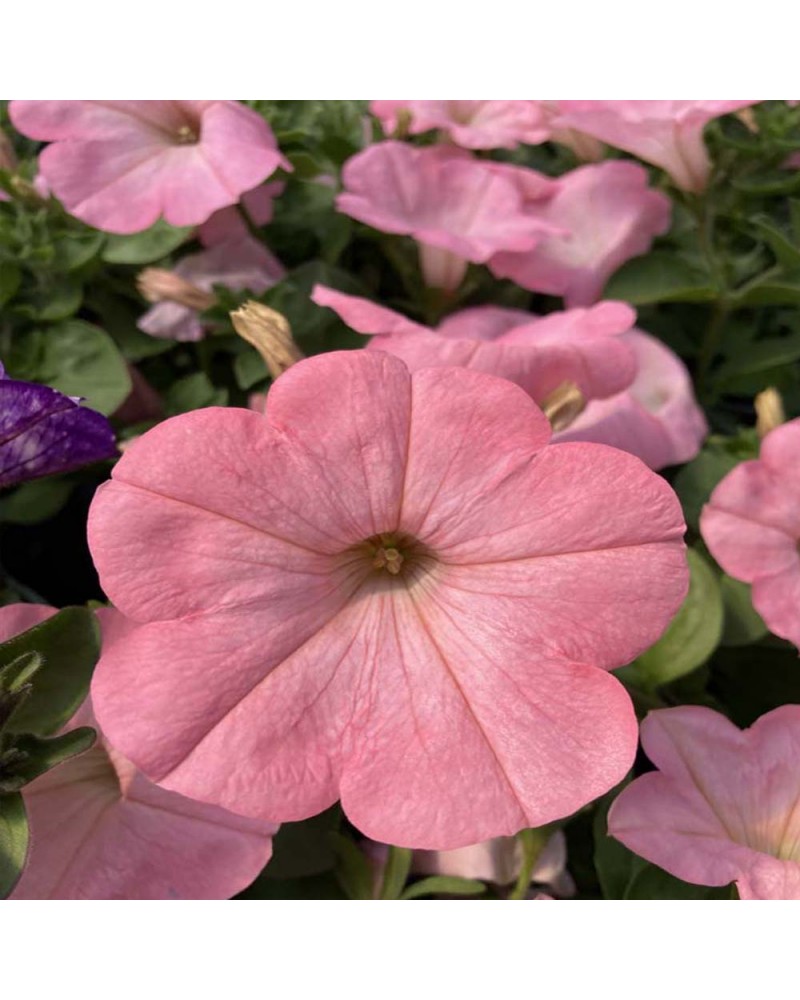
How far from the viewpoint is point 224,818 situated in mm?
583

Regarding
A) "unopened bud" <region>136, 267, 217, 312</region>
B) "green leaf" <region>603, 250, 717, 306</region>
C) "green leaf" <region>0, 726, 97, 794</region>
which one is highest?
"unopened bud" <region>136, 267, 217, 312</region>

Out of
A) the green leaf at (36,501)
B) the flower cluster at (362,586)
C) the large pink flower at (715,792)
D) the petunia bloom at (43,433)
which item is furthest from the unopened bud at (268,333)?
the large pink flower at (715,792)

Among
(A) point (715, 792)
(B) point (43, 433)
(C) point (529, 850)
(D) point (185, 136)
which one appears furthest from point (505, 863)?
(D) point (185, 136)

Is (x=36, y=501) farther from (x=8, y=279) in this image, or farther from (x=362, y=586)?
(x=362, y=586)

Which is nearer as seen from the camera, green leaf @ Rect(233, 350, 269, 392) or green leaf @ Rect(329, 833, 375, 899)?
green leaf @ Rect(329, 833, 375, 899)

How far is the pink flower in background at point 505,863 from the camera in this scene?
69 cm

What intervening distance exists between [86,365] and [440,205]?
35 centimetres

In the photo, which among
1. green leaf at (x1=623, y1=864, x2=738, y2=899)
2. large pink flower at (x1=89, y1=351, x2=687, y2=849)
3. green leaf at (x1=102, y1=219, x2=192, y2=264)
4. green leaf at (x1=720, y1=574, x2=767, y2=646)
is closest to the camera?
large pink flower at (x1=89, y1=351, x2=687, y2=849)

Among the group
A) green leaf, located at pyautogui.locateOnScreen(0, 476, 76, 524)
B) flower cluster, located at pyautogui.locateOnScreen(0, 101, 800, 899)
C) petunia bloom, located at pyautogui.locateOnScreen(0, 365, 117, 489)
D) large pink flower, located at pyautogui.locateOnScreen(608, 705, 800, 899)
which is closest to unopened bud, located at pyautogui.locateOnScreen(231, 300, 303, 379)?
flower cluster, located at pyautogui.locateOnScreen(0, 101, 800, 899)

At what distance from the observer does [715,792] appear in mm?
602

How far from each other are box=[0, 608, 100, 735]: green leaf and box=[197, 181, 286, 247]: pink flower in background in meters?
0.45

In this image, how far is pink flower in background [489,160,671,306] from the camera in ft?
3.06

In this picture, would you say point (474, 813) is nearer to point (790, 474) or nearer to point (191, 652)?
point (191, 652)

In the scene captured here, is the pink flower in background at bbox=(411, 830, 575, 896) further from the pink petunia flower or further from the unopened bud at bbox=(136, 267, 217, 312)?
the unopened bud at bbox=(136, 267, 217, 312)
